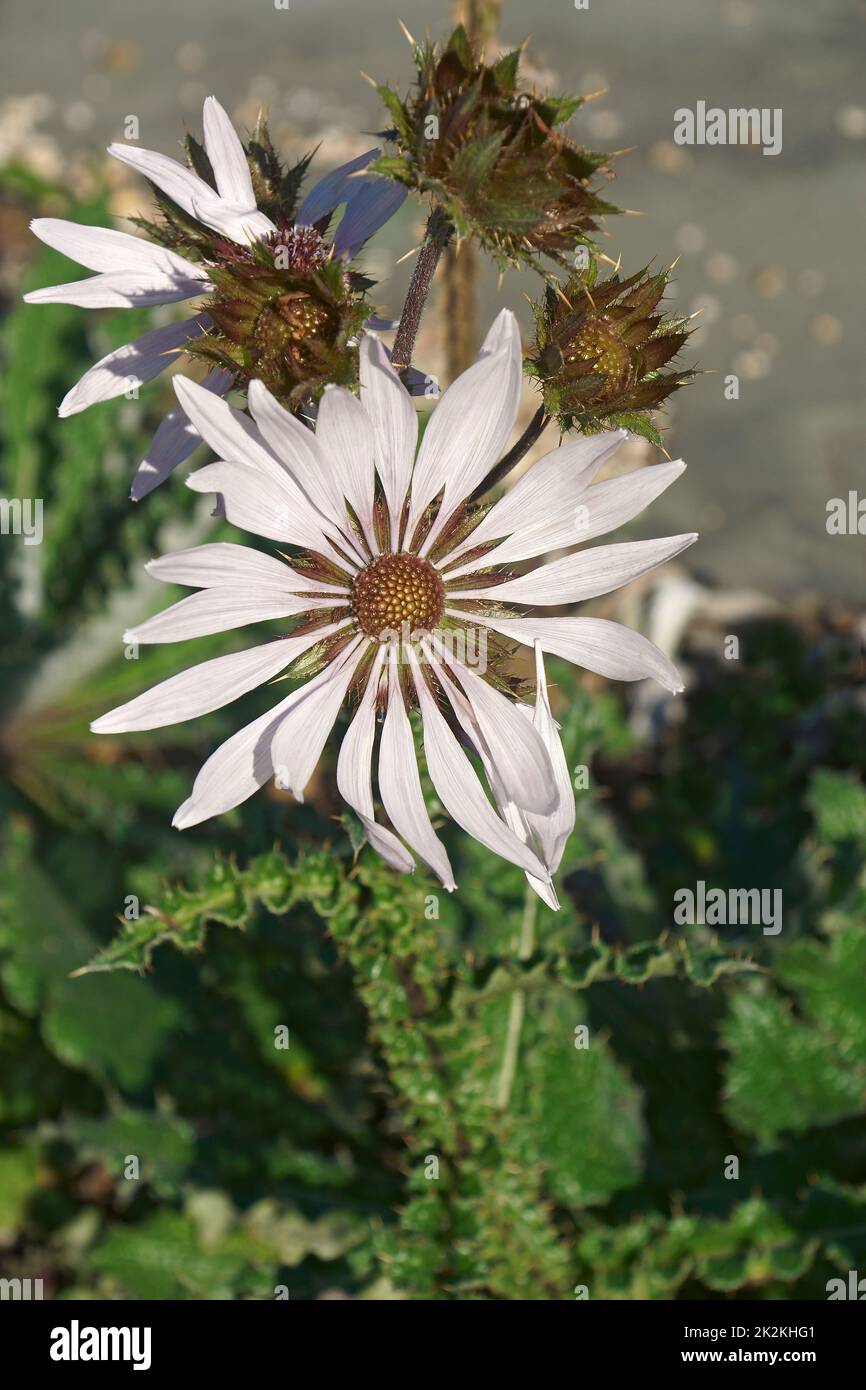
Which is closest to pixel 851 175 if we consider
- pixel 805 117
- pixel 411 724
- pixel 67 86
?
pixel 805 117

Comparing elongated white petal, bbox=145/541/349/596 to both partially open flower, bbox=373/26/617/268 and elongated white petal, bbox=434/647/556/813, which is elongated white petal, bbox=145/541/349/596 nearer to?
elongated white petal, bbox=434/647/556/813

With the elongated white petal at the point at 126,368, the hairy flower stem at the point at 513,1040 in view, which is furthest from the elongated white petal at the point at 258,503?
the hairy flower stem at the point at 513,1040

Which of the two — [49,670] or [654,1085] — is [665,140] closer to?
[49,670]

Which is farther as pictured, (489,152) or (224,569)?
(224,569)

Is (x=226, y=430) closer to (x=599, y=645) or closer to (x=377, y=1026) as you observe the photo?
(x=599, y=645)

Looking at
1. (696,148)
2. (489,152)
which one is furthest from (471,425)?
(696,148)

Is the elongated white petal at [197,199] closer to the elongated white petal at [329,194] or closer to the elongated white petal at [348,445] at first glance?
the elongated white petal at [329,194]
